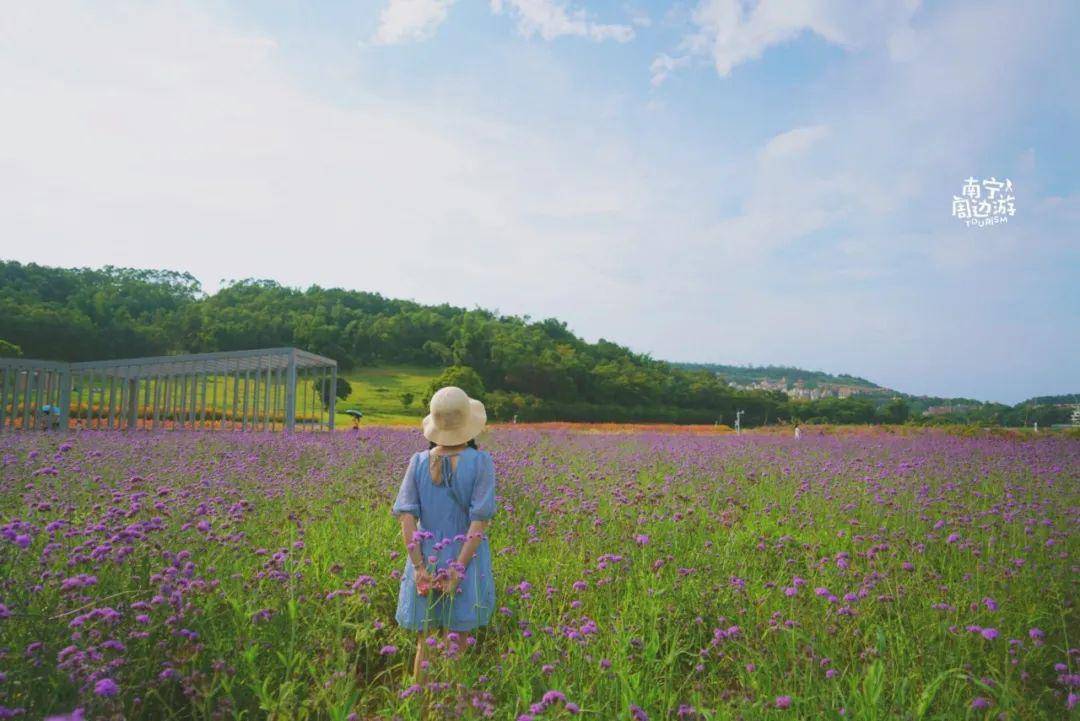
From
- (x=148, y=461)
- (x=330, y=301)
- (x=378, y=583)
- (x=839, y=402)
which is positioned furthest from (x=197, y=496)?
(x=330, y=301)

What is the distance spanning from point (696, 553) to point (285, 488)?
11.8 feet

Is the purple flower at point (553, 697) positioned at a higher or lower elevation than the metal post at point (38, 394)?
lower

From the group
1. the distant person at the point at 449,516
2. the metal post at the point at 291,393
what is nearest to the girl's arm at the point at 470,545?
the distant person at the point at 449,516

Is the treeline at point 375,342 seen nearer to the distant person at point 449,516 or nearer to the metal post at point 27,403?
the metal post at point 27,403

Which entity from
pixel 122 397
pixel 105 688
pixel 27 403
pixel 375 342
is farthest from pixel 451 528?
pixel 375 342

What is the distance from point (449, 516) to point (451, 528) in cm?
6

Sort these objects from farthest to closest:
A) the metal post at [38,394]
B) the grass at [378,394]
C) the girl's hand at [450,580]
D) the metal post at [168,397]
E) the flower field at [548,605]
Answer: the grass at [378,394] → the metal post at [168,397] → the metal post at [38,394] → the girl's hand at [450,580] → the flower field at [548,605]

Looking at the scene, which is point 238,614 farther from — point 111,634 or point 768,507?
point 768,507

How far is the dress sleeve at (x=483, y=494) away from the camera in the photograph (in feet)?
10.3

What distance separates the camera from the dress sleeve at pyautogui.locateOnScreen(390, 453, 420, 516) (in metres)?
3.27

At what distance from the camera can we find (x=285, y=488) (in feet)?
19.0

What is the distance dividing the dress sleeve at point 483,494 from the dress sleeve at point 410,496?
11.2 inches

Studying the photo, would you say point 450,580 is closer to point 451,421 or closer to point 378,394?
point 451,421

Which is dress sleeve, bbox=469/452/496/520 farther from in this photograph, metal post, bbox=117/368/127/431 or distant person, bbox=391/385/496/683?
metal post, bbox=117/368/127/431
